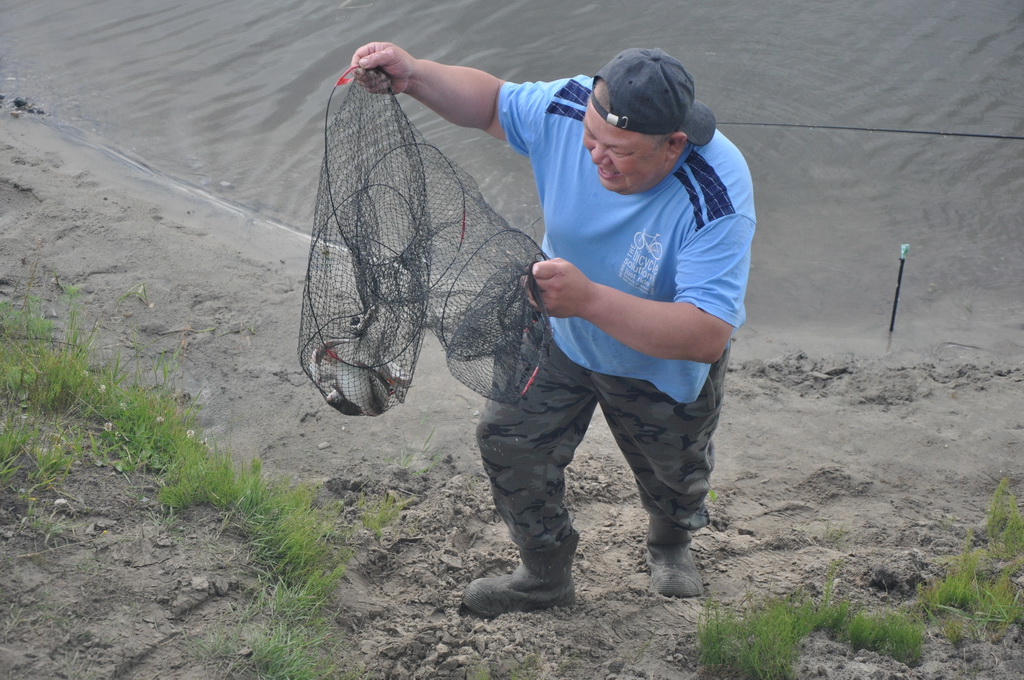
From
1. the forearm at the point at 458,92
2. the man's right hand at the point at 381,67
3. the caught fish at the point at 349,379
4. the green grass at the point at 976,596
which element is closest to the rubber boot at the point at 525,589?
the caught fish at the point at 349,379

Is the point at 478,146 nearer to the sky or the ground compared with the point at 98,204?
nearer to the sky

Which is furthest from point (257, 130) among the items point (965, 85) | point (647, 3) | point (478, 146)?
point (965, 85)

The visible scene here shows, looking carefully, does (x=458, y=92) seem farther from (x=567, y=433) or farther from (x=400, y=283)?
(x=567, y=433)

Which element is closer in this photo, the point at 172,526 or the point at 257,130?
the point at 172,526

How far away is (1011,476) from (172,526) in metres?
3.90

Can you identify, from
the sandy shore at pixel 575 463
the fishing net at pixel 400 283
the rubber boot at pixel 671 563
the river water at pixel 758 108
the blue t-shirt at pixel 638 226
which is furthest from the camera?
the river water at pixel 758 108

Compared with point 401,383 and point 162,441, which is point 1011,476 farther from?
point 162,441

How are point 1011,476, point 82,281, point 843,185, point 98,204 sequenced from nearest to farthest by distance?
point 1011,476 → point 82,281 → point 98,204 → point 843,185

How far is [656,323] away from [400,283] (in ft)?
3.11

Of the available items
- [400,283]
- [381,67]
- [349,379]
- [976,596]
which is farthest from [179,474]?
[976,596]

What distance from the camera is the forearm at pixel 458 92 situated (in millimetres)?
3217

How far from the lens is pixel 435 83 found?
3.23m

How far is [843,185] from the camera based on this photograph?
7.80m

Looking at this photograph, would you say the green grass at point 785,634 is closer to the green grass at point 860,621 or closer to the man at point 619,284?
the green grass at point 860,621
